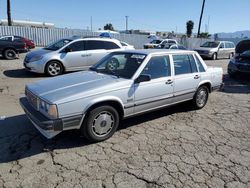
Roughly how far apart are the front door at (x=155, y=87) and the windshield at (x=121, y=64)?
21 cm

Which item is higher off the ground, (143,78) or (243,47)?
(243,47)

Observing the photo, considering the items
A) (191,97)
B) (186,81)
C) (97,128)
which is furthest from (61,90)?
(191,97)

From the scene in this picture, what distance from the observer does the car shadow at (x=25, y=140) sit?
11.9 ft

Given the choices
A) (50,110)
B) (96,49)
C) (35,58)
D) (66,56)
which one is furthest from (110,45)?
(50,110)

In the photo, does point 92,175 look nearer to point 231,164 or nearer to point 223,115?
point 231,164

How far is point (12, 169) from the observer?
3.21 meters

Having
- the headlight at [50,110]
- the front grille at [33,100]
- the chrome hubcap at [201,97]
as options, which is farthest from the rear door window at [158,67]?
the front grille at [33,100]

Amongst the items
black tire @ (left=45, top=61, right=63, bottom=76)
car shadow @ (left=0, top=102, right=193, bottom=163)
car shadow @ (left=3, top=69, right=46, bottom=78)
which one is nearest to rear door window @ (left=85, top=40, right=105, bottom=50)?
black tire @ (left=45, top=61, right=63, bottom=76)

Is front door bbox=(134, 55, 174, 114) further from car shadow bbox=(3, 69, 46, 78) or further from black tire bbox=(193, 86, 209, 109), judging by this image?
car shadow bbox=(3, 69, 46, 78)

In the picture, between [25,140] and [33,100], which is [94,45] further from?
[25,140]

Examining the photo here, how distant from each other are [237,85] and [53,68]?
292 inches

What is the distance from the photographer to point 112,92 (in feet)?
12.8

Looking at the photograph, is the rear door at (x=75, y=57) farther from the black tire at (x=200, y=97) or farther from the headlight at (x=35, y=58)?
the black tire at (x=200, y=97)

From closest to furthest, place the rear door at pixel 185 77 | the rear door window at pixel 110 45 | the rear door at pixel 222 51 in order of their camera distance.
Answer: the rear door at pixel 185 77 < the rear door window at pixel 110 45 < the rear door at pixel 222 51
